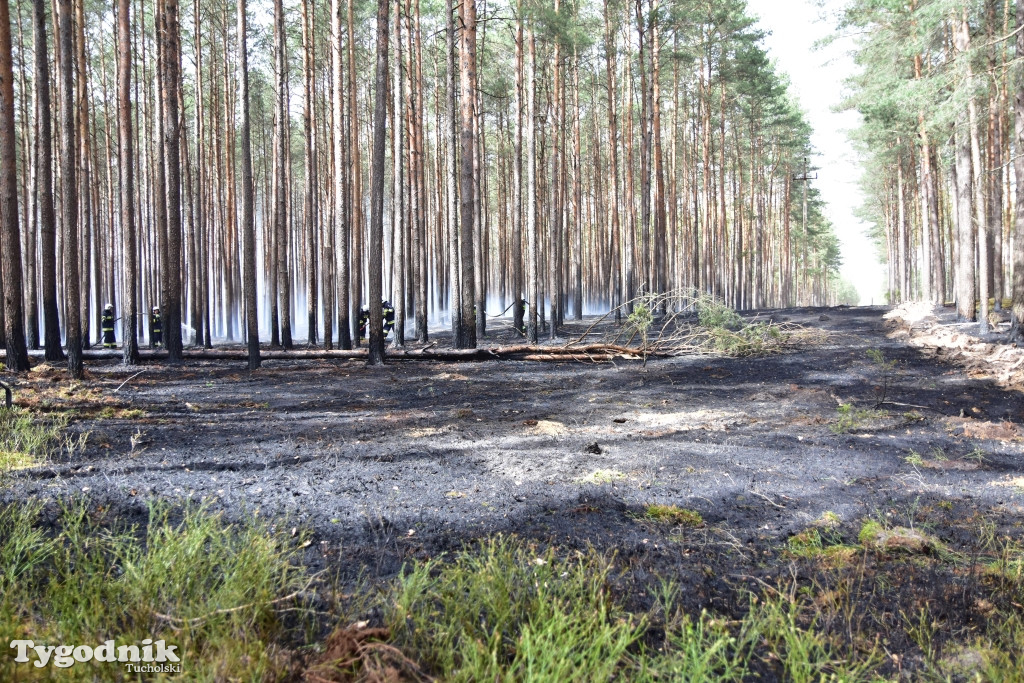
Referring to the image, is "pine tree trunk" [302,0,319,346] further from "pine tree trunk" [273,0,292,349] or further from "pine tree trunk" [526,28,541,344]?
"pine tree trunk" [526,28,541,344]

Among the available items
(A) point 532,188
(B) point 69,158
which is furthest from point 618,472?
(A) point 532,188

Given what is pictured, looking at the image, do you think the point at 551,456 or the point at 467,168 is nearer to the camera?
the point at 551,456

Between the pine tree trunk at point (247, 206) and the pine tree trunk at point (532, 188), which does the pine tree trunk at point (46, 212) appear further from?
the pine tree trunk at point (532, 188)

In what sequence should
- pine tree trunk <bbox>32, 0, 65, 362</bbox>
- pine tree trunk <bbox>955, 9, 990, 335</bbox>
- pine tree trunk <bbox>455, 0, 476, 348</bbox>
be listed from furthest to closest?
pine tree trunk <bbox>455, 0, 476, 348</bbox> < pine tree trunk <bbox>955, 9, 990, 335</bbox> < pine tree trunk <bbox>32, 0, 65, 362</bbox>

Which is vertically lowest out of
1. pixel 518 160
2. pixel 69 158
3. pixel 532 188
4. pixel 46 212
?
pixel 46 212

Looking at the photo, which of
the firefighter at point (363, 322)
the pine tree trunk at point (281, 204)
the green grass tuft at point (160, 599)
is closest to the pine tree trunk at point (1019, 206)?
the green grass tuft at point (160, 599)

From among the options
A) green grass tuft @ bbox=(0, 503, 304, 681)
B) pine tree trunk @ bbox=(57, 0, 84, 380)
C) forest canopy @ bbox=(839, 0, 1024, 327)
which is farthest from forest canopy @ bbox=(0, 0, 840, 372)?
green grass tuft @ bbox=(0, 503, 304, 681)

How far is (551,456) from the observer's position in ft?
18.0

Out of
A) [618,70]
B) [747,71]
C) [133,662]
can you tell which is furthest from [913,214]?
[133,662]

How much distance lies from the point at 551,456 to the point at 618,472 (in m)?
0.75

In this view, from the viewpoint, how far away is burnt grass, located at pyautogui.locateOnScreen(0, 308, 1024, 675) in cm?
306

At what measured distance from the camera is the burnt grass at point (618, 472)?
10.0ft

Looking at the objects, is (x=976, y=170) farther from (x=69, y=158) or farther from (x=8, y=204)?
(x=8, y=204)

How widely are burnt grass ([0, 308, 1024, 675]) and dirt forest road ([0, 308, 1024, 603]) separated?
1.0 inches
